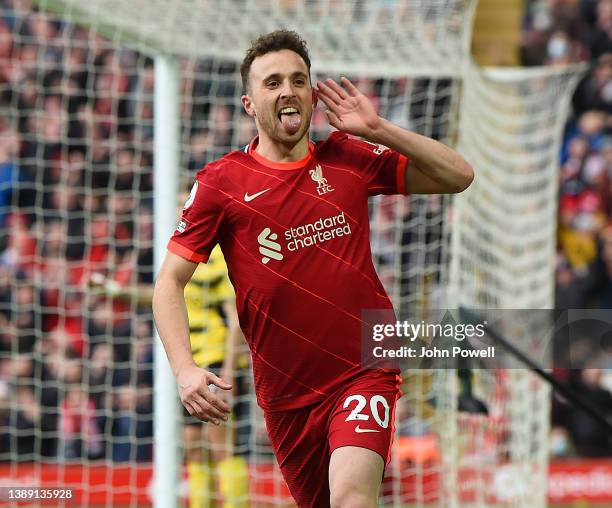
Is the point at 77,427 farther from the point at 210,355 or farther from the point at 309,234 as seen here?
the point at 309,234

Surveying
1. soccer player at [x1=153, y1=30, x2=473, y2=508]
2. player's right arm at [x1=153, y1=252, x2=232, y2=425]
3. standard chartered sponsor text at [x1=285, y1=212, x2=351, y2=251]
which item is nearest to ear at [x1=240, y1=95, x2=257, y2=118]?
soccer player at [x1=153, y1=30, x2=473, y2=508]

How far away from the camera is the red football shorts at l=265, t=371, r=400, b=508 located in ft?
13.2

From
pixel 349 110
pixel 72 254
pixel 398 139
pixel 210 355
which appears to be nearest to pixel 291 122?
pixel 349 110

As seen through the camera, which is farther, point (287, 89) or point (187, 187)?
point (187, 187)

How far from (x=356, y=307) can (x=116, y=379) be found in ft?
16.8

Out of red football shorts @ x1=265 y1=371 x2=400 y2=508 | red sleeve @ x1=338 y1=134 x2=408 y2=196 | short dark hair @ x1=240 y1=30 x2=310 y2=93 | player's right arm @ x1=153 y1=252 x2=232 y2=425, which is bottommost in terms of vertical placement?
red football shorts @ x1=265 y1=371 x2=400 y2=508

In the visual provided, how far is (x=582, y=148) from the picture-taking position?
11.5 meters

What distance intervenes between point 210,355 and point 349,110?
3.21m

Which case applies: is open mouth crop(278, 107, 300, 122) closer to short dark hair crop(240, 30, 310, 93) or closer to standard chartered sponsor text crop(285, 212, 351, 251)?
short dark hair crop(240, 30, 310, 93)

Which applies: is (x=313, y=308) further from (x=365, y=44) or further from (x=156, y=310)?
(x=365, y=44)

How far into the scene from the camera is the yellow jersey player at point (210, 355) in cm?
693

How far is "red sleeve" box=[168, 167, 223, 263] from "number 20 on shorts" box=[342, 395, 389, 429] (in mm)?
737

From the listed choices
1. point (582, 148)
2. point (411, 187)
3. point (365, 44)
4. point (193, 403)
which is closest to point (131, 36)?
point (365, 44)

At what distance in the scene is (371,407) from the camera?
4.07 m
